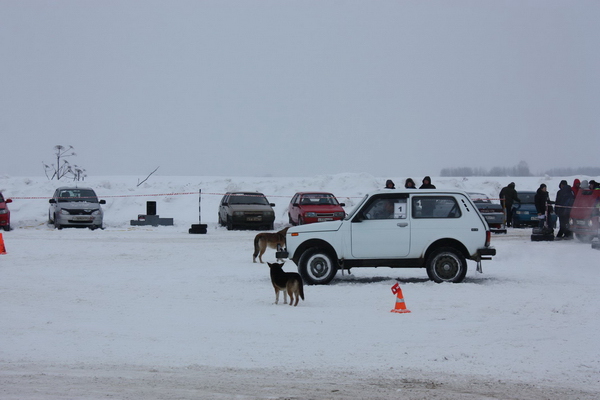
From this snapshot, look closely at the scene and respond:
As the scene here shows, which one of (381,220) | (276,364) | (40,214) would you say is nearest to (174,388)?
(276,364)

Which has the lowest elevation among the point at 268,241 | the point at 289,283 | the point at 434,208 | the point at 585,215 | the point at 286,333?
the point at 286,333

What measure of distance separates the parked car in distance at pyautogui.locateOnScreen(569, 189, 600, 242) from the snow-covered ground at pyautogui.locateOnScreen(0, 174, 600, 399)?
3.90 metres

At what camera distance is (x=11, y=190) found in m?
38.6

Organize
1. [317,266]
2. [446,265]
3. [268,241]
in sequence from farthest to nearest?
1. [268,241]
2. [317,266]
3. [446,265]

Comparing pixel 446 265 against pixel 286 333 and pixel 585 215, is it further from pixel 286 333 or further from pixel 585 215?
pixel 585 215

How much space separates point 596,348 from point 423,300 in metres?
3.41

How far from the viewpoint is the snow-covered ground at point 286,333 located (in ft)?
19.5

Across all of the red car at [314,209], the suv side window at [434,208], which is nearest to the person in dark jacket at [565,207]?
the red car at [314,209]

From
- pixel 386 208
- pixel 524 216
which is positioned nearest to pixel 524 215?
pixel 524 216

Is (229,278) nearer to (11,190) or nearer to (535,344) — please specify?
(535,344)

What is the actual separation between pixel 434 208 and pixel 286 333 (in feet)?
17.2

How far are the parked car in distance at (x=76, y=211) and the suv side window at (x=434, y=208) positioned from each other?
59.4 ft

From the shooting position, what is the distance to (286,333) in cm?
816

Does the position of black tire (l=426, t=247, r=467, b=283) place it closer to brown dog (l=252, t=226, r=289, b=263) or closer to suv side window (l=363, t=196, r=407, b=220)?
suv side window (l=363, t=196, r=407, b=220)
